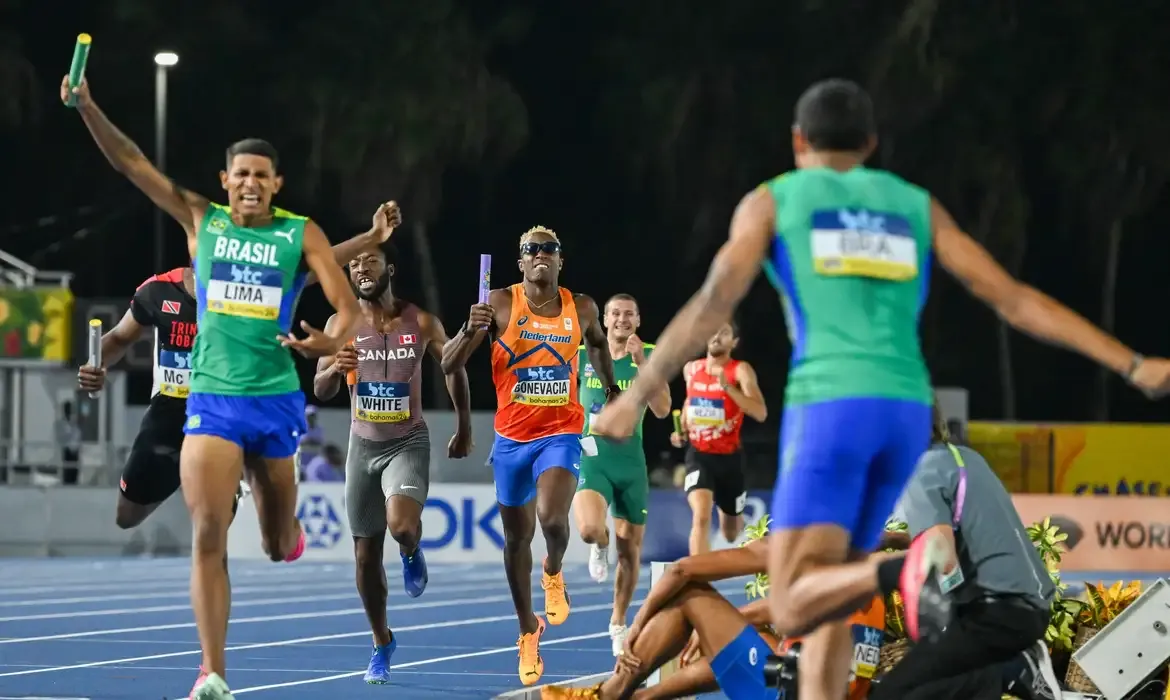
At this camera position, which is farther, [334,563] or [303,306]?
[303,306]

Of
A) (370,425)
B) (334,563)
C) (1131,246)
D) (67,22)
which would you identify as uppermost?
(67,22)

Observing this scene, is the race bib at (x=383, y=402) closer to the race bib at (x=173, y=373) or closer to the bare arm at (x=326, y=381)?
the bare arm at (x=326, y=381)

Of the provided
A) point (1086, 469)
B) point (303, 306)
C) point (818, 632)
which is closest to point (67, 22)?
point (303, 306)

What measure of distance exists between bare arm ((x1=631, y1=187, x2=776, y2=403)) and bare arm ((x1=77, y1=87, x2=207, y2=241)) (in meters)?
3.20

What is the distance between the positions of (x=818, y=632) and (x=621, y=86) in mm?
40129

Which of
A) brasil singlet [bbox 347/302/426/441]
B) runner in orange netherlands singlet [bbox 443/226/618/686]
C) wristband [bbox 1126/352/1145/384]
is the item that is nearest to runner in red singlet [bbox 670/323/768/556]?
runner in orange netherlands singlet [bbox 443/226/618/686]

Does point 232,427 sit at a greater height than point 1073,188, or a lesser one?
lesser

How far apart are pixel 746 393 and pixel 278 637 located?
16.1 feet

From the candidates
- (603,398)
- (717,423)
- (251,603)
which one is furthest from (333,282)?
(251,603)

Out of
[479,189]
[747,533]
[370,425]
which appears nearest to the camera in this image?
[747,533]

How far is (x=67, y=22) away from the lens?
45.8 metres

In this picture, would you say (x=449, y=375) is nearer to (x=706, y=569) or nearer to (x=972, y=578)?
(x=706, y=569)

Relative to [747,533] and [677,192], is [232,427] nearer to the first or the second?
[747,533]

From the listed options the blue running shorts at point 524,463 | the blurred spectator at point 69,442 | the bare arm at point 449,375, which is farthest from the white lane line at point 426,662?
the blurred spectator at point 69,442
